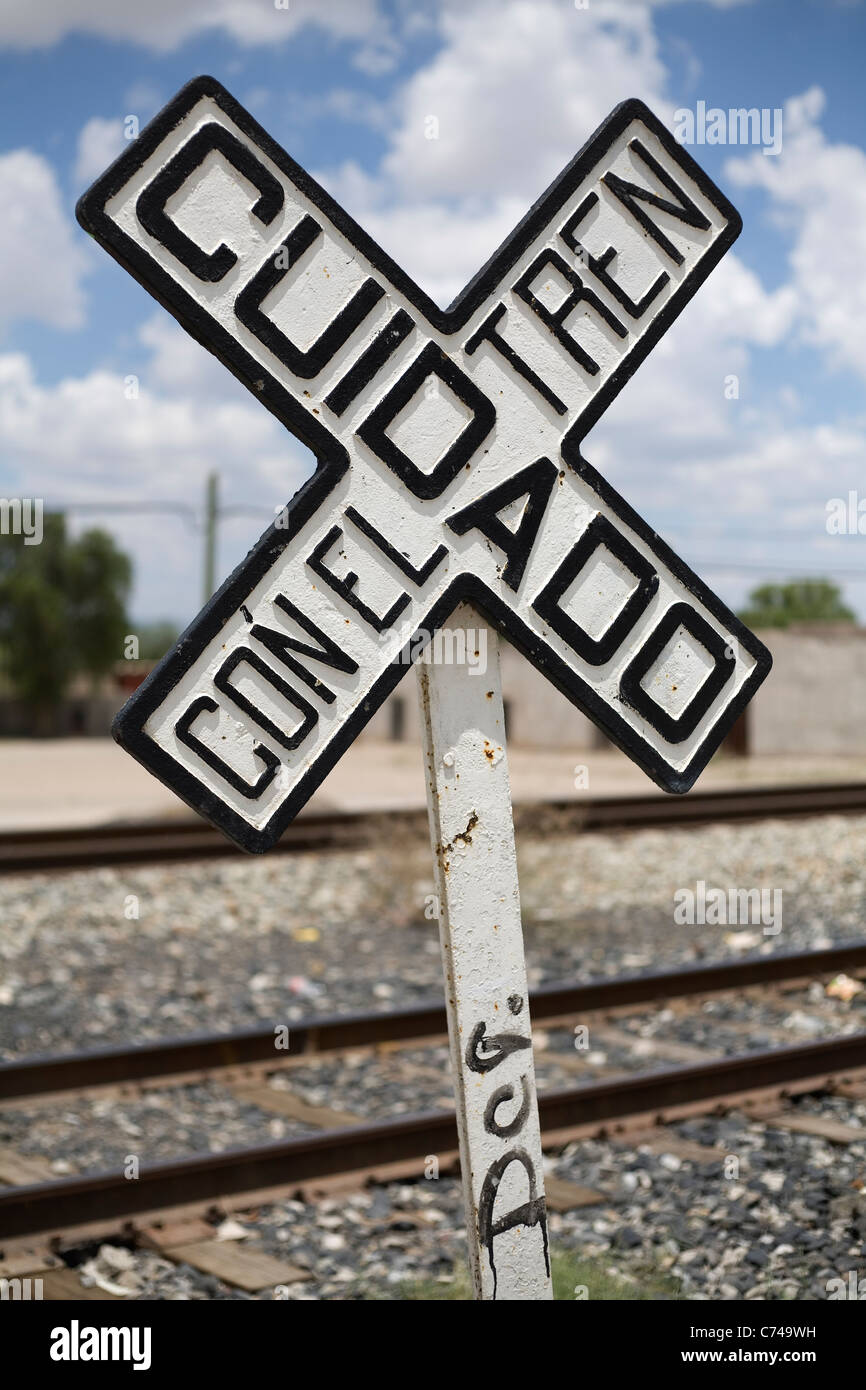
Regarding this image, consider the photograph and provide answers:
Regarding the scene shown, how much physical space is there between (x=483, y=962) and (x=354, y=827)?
10.8 meters

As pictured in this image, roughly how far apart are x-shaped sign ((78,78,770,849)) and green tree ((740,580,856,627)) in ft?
246

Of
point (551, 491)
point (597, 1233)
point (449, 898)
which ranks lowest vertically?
point (597, 1233)

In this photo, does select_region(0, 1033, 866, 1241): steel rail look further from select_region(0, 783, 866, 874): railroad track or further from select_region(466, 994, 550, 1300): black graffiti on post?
select_region(0, 783, 866, 874): railroad track

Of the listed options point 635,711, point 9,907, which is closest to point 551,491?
point 635,711

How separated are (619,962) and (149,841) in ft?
19.3

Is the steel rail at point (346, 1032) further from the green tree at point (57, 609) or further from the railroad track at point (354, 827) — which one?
the green tree at point (57, 609)

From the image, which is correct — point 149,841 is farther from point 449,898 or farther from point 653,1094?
point 449,898

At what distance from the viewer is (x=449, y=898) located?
2.35m

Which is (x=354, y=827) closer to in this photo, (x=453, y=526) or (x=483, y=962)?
(x=483, y=962)

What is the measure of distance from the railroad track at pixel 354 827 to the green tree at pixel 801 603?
61.0m

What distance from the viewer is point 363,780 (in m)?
27.7

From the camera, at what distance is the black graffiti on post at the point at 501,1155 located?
7.63 feet

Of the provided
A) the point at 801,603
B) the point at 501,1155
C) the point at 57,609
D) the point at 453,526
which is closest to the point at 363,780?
the point at 57,609
